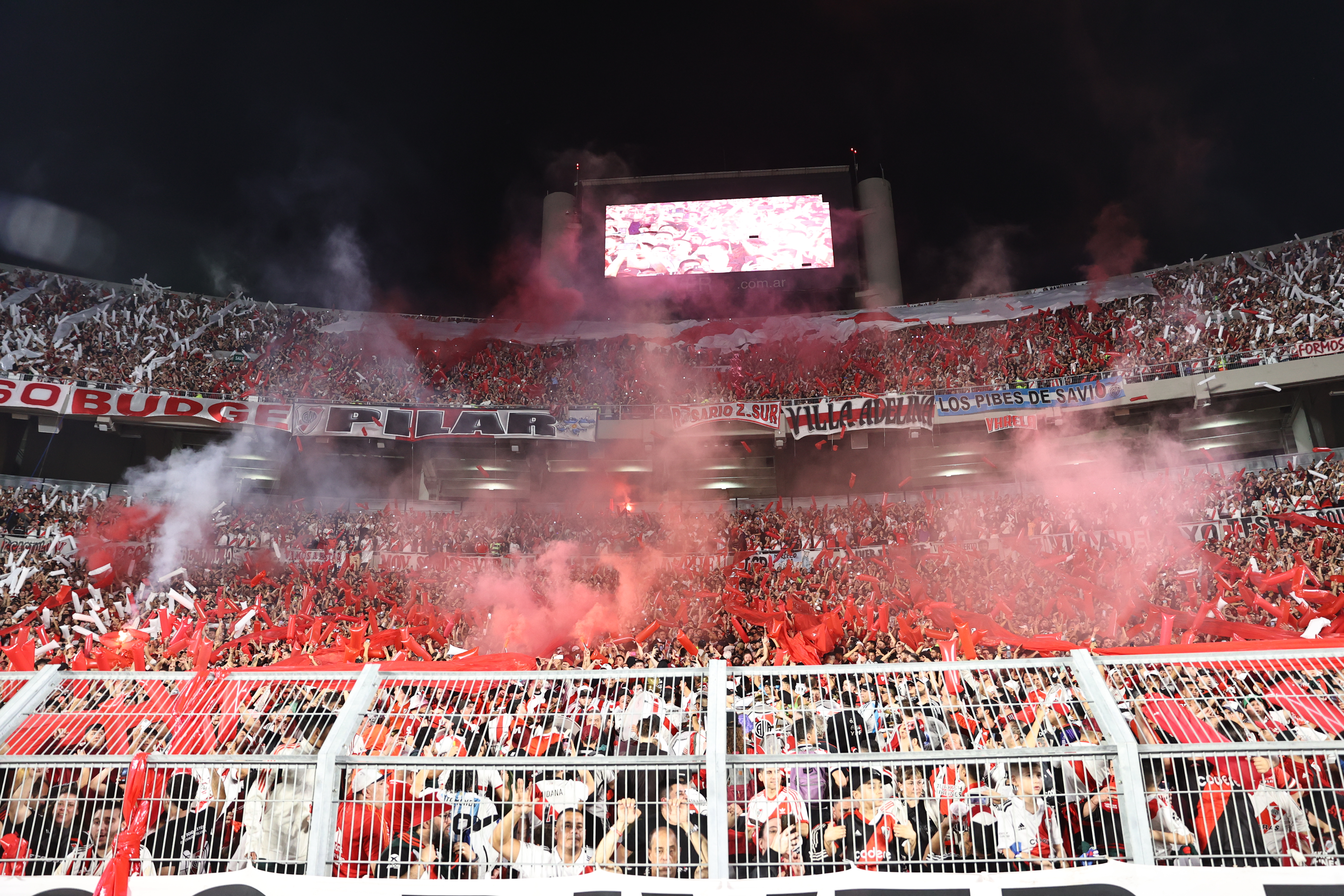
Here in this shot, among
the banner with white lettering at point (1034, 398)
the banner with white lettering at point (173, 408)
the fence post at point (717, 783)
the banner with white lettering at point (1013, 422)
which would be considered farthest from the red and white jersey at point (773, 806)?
the banner with white lettering at point (173, 408)

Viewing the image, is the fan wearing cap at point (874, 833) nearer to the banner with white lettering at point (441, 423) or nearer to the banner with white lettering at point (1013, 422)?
the banner with white lettering at point (441, 423)

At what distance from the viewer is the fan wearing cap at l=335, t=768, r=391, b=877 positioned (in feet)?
14.1

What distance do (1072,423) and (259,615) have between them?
21159 mm

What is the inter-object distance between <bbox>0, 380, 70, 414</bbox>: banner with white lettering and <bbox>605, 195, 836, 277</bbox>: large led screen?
16.5 metres

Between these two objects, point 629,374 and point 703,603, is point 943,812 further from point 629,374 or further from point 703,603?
point 629,374

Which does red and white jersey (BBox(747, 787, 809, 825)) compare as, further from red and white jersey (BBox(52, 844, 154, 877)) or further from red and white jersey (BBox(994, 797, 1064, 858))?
red and white jersey (BBox(52, 844, 154, 877))

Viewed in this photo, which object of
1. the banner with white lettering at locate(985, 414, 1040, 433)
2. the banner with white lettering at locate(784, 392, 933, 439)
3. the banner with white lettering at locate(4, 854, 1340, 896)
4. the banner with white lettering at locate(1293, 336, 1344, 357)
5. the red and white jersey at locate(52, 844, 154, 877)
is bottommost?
the banner with white lettering at locate(4, 854, 1340, 896)

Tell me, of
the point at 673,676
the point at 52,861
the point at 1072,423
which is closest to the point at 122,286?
the point at 52,861

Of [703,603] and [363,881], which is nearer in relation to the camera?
[363,881]

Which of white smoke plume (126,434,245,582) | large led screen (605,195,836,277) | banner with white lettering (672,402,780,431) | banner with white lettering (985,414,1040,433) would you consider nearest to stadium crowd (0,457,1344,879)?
white smoke plume (126,434,245,582)

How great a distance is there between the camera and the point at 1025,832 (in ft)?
14.4

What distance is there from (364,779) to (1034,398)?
1994 cm

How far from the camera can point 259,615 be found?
44.2 feet

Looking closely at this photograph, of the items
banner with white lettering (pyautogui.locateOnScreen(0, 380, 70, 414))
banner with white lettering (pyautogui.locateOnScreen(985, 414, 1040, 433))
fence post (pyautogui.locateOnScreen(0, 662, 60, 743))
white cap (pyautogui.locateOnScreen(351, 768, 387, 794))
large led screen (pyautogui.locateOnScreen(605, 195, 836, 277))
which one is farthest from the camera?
large led screen (pyautogui.locateOnScreen(605, 195, 836, 277))
